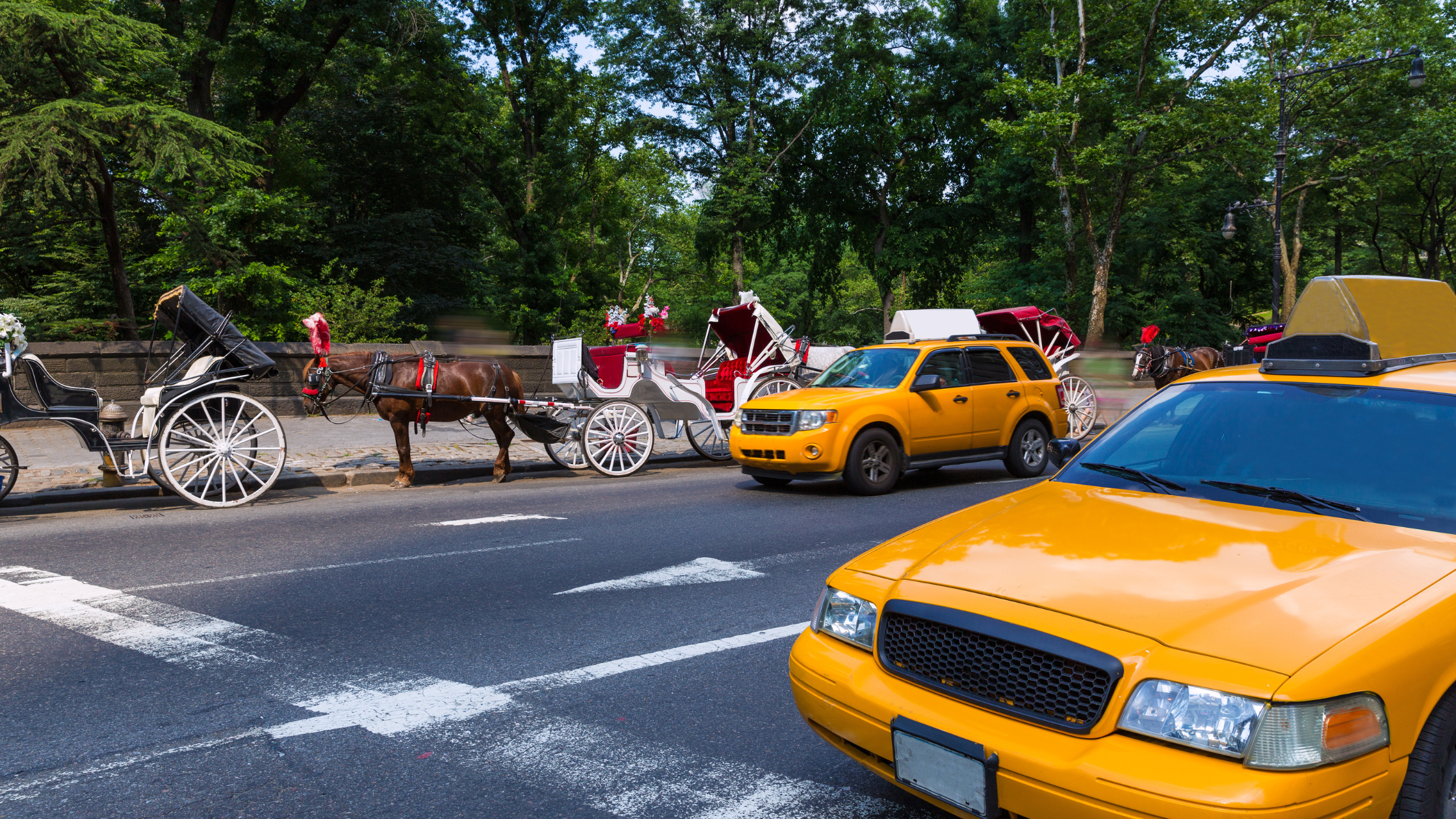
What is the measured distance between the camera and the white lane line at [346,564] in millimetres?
6469

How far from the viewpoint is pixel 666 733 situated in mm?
3926

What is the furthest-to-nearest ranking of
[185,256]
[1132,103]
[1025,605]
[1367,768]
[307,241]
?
[1132,103] → [307,241] → [185,256] → [1025,605] → [1367,768]

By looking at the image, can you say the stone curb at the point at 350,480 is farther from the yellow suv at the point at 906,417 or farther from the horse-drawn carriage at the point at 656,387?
the yellow suv at the point at 906,417

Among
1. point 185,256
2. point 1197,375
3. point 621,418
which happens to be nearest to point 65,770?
point 1197,375

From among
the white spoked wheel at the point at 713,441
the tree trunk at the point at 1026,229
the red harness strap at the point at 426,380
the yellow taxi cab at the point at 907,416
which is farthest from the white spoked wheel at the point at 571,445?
the tree trunk at the point at 1026,229

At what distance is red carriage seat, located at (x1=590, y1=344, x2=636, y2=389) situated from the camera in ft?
43.1

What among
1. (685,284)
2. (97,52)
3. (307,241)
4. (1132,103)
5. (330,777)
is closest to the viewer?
(330,777)

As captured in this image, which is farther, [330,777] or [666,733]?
[666,733]

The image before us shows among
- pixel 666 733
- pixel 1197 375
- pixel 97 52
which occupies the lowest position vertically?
pixel 666 733

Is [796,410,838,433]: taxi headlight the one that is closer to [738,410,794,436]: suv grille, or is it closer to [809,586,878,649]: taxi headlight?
[738,410,794,436]: suv grille

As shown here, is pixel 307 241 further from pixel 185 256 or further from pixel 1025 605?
pixel 1025 605

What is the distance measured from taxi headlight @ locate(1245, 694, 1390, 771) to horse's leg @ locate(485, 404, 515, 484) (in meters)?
11.0

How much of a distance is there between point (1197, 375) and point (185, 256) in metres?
22.5

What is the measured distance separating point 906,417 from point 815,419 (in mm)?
1137
